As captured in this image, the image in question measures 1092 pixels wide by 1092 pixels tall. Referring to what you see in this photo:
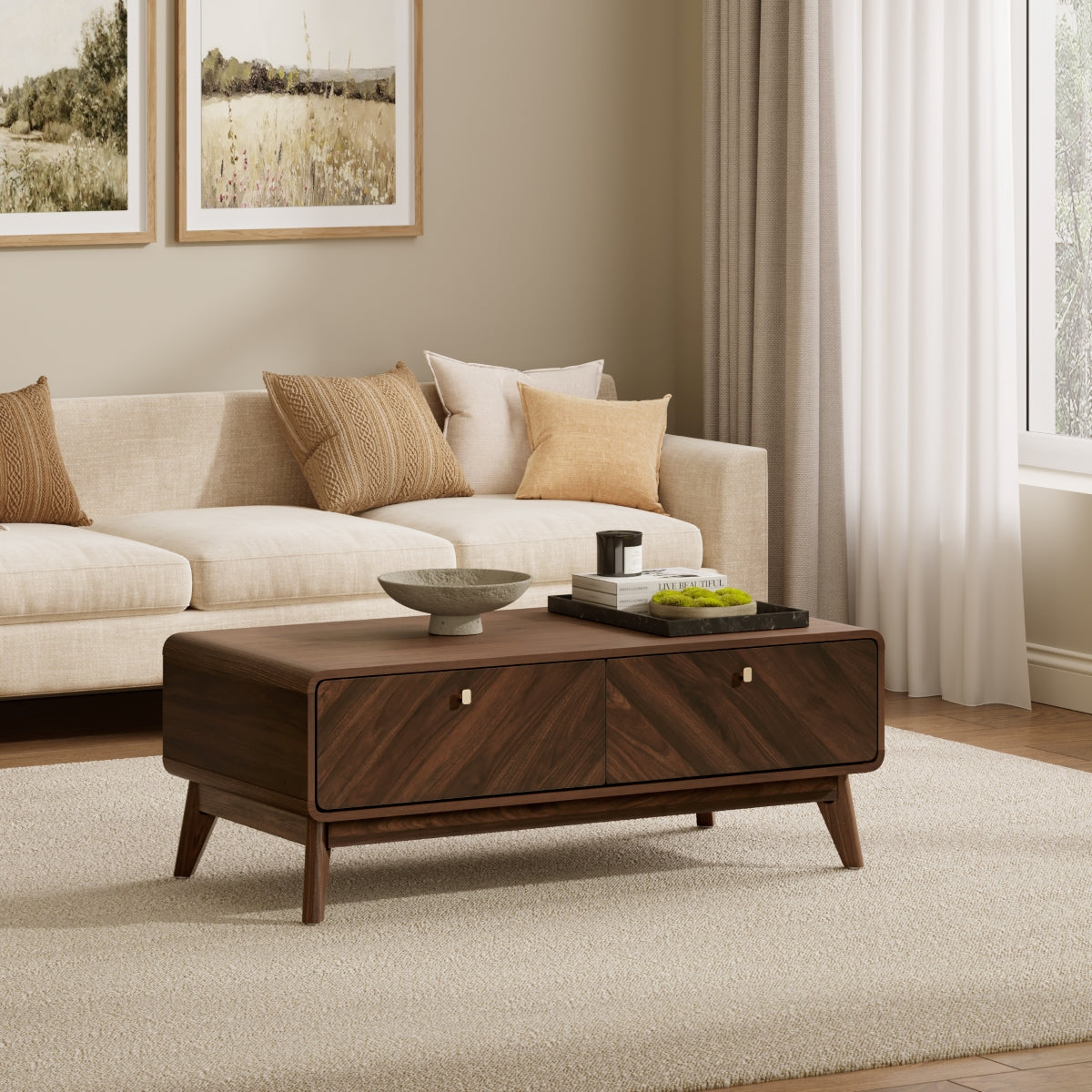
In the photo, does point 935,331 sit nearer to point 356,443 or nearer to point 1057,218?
point 1057,218

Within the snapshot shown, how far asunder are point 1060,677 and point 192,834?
2591 millimetres

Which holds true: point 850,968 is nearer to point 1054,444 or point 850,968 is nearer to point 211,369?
point 1054,444

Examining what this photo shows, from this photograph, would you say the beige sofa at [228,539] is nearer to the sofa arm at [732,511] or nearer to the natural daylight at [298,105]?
the sofa arm at [732,511]

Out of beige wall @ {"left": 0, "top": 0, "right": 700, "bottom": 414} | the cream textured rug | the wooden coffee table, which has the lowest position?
the cream textured rug

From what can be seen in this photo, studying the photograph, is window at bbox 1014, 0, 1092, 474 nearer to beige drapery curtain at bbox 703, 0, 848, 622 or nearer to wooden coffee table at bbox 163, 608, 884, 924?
beige drapery curtain at bbox 703, 0, 848, 622

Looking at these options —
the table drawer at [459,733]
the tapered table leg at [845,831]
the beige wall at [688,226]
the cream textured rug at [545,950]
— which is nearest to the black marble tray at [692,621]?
the table drawer at [459,733]

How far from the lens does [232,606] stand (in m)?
4.61

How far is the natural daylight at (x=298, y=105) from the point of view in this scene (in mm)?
5504

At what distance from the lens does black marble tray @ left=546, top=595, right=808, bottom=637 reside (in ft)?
10.9

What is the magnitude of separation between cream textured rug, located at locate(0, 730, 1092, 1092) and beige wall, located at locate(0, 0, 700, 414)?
1863 millimetres

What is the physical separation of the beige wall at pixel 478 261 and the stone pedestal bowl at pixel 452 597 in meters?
2.34

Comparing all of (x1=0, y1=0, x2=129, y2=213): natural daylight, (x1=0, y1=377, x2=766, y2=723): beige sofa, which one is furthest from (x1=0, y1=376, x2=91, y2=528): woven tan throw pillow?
(x1=0, y1=0, x2=129, y2=213): natural daylight

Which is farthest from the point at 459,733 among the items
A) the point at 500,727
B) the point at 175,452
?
the point at 175,452

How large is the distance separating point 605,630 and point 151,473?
211cm
